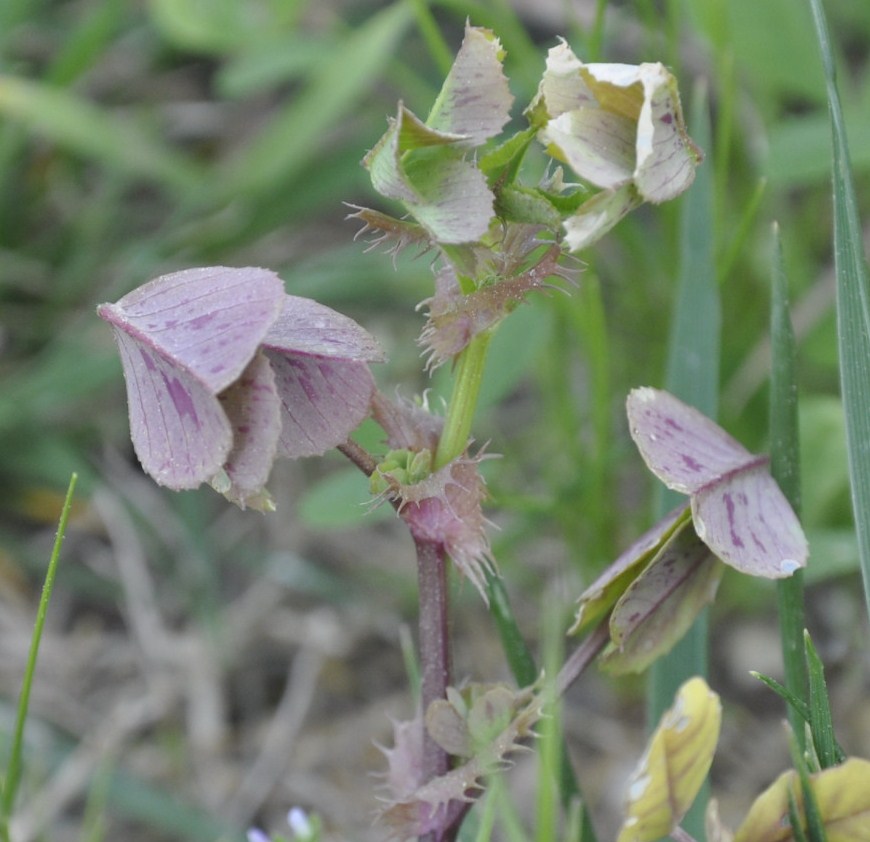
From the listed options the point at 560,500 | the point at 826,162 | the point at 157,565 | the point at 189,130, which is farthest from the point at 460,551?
the point at 189,130

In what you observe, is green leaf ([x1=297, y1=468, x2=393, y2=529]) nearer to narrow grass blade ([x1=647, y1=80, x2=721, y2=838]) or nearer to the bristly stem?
narrow grass blade ([x1=647, y1=80, x2=721, y2=838])

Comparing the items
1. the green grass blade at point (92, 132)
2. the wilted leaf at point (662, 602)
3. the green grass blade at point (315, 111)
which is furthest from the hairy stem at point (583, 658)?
the green grass blade at point (92, 132)

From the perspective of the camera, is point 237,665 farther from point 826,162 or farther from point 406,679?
point 826,162

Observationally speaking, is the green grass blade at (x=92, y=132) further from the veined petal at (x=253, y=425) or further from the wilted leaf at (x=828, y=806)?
the wilted leaf at (x=828, y=806)

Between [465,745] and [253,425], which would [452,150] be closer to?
[253,425]

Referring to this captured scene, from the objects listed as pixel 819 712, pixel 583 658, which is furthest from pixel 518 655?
pixel 819 712

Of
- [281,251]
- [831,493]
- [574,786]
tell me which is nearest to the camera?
[574,786]
